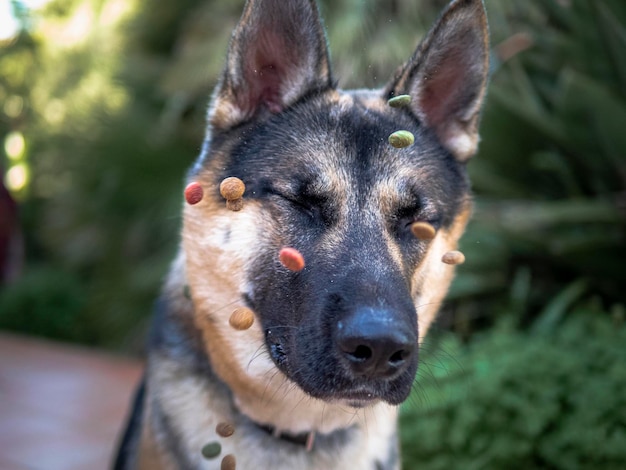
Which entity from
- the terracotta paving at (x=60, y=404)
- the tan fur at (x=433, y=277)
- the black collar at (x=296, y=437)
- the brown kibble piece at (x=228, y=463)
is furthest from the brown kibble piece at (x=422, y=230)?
the terracotta paving at (x=60, y=404)

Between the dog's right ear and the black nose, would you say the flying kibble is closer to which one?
the dog's right ear

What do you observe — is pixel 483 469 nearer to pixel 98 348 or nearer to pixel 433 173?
pixel 433 173

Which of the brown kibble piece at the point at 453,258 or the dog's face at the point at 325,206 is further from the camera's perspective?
the brown kibble piece at the point at 453,258

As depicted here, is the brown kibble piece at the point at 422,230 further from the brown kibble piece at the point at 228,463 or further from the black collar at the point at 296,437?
the brown kibble piece at the point at 228,463

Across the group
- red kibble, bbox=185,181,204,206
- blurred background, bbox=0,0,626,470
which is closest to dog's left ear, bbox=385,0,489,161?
red kibble, bbox=185,181,204,206

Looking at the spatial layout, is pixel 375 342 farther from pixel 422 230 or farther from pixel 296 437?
pixel 296 437

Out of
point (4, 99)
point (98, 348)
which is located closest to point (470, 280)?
point (98, 348)
